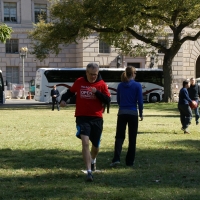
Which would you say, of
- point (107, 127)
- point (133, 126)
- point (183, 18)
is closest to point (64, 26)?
point (183, 18)

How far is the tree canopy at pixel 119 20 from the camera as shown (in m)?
33.4

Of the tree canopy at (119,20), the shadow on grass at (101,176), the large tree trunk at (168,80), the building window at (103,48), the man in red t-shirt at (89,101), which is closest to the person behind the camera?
the shadow on grass at (101,176)

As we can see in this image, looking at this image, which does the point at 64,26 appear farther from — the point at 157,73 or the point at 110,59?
the point at 110,59

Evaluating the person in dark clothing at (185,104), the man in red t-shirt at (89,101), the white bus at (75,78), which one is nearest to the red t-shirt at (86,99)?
the man in red t-shirt at (89,101)

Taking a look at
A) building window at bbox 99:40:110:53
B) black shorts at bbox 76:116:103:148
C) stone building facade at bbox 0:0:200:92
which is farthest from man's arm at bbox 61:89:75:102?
building window at bbox 99:40:110:53

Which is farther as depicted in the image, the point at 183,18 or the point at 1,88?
the point at 1,88

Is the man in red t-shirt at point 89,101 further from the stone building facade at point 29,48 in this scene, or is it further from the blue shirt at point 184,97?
the stone building facade at point 29,48

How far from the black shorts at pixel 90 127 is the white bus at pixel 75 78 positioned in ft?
119

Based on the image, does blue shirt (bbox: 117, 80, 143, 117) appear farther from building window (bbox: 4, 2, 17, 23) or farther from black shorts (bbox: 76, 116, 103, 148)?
building window (bbox: 4, 2, 17, 23)

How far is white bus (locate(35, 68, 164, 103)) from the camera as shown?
46.2m

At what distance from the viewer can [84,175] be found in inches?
380

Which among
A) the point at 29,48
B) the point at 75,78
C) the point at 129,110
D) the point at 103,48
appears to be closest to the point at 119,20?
the point at 75,78

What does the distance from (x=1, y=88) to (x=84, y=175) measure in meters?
35.2

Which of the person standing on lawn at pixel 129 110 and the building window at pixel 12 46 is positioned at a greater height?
the building window at pixel 12 46
